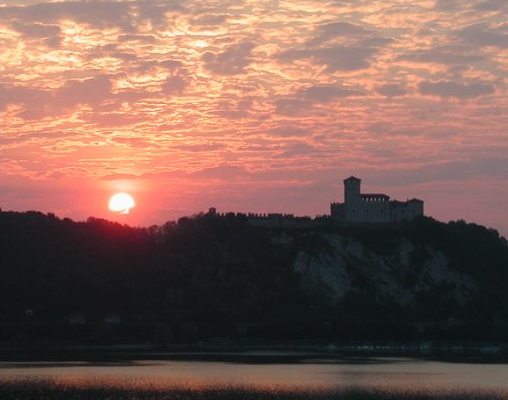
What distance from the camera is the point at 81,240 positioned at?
548 ft

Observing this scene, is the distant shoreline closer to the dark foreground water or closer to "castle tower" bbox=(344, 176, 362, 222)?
the dark foreground water

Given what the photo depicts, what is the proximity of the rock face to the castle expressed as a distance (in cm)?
957

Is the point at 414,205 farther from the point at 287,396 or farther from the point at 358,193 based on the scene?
the point at 287,396

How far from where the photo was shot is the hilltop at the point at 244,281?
146 meters

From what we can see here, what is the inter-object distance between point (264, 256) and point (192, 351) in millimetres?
34931

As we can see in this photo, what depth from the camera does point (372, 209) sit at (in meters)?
184

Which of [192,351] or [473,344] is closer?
[192,351]

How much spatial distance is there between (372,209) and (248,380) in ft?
332

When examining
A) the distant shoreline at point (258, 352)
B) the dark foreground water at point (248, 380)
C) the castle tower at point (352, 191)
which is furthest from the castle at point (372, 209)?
the dark foreground water at point (248, 380)

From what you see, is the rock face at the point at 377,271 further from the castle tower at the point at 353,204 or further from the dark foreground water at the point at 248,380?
the dark foreground water at the point at 248,380

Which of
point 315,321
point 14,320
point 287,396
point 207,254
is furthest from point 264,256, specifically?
point 287,396

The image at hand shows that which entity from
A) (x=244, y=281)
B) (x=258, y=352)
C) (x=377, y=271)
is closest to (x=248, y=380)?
(x=258, y=352)

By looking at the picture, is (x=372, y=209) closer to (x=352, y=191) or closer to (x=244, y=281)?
(x=352, y=191)

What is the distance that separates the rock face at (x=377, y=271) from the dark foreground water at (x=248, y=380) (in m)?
53.3
